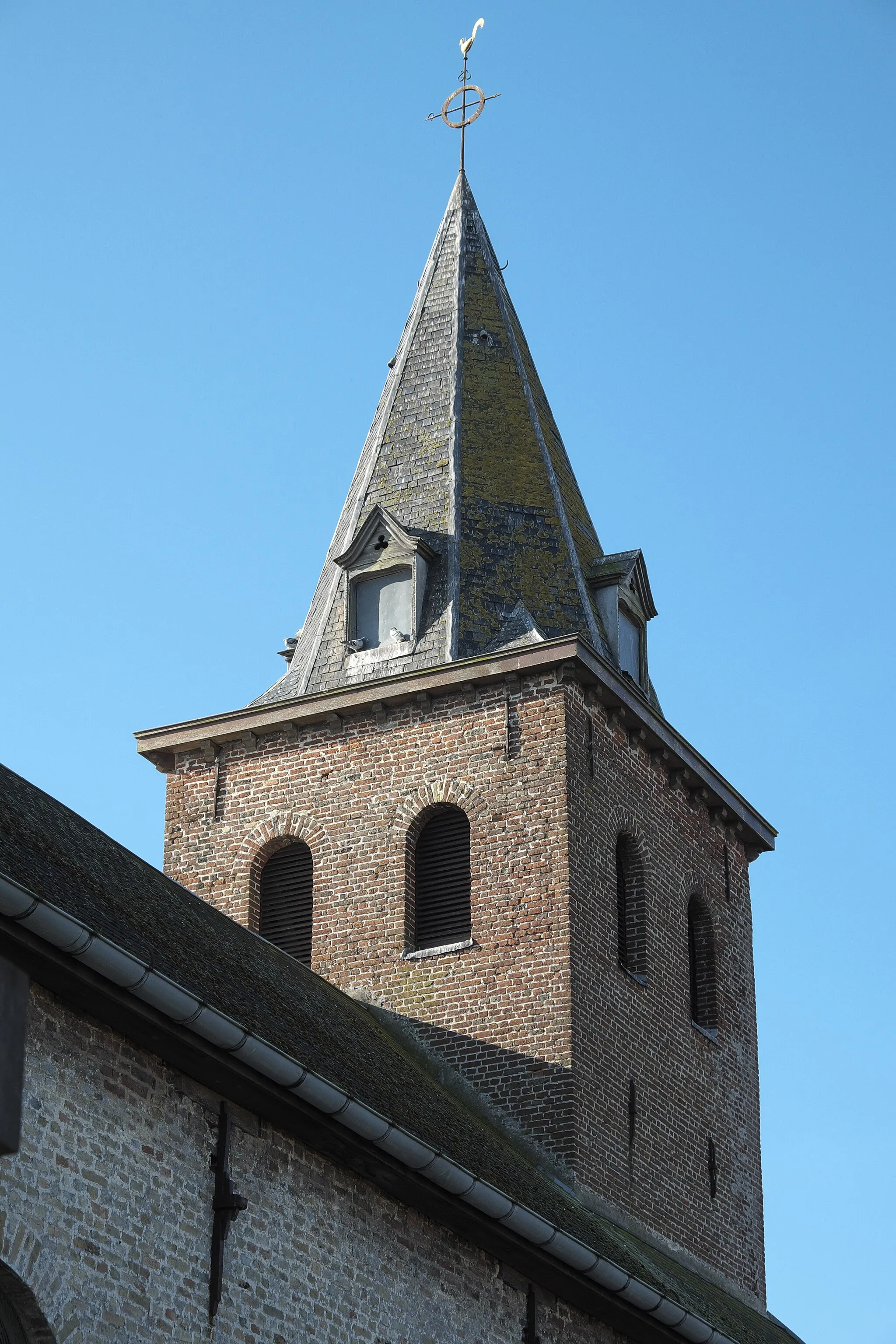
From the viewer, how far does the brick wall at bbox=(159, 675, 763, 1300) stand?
61.7ft

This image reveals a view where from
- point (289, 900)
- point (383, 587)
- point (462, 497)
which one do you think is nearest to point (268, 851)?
point (289, 900)

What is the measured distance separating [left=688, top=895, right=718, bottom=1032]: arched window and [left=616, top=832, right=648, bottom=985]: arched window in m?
1.13

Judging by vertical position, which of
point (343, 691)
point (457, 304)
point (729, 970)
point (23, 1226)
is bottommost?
point (23, 1226)

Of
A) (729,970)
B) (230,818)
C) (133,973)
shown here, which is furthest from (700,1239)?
(133,973)

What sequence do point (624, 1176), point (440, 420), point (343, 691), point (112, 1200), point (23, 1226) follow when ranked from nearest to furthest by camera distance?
1. point (23, 1226)
2. point (112, 1200)
3. point (624, 1176)
4. point (343, 691)
5. point (440, 420)

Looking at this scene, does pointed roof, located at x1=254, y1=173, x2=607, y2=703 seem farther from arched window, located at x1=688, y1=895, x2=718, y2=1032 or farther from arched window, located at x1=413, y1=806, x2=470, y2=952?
arched window, located at x1=688, y1=895, x2=718, y2=1032

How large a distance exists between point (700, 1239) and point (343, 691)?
601 cm

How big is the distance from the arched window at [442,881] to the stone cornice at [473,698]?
4.00 ft

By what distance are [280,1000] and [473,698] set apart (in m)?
5.24

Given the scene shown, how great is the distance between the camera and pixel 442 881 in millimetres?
19953

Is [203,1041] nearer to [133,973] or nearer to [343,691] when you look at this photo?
[133,973]

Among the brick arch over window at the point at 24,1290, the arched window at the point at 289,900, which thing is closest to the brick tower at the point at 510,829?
the arched window at the point at 289,900

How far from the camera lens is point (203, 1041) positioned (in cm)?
1189

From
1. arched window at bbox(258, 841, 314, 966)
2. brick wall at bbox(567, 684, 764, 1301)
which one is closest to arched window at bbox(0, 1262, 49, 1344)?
brick wall at bbox(567, 684, 764, 1301)
